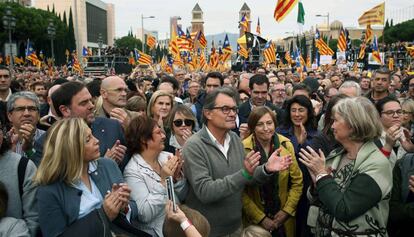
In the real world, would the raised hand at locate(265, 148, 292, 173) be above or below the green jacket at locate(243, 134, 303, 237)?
above

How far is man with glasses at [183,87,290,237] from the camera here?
3963mm

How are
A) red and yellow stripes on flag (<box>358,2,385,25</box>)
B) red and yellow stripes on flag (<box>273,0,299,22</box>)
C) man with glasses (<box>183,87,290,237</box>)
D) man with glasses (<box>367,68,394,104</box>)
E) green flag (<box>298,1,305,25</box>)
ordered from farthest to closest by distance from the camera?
1. red and yellow stripes on flag (<box>358,2,385,25</box>)
2. green flag (<box>298,1,305,25</box>)
3. red and yellow stripes on flag (<box>273,0,299,22</box>)
4. man with glasses (<box>367,68,394,104</box>)
5. man with glasses (<box>183,87,290,237</box>)

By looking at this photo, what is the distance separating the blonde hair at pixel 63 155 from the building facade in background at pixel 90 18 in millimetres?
108514

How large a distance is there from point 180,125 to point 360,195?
99.1 inches

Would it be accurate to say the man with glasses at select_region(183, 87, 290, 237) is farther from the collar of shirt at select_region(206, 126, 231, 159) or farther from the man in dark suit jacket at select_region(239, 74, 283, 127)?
the man in dark suit jacket at select_region(239, 74, 283, 127)

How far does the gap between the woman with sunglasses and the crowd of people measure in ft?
0.04

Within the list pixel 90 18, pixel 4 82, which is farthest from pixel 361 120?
pixel 90 18

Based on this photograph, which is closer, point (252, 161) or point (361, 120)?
point (361, 120)

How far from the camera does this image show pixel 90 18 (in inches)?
5153

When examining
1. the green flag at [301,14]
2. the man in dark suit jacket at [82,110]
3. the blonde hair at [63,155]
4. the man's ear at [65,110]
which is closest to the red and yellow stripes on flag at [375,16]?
the green flag at [301,14]

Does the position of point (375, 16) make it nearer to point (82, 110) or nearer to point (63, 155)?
point (82, 110)

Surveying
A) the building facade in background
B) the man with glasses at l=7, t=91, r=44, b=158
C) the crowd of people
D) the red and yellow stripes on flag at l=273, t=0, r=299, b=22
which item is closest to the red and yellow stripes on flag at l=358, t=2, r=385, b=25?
the red and yellow stripes on flag at l=273, t=0, r=299, b=22

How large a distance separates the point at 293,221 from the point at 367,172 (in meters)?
1.71

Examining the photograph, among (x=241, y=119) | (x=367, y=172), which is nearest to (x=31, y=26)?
(x=241, y=119)
